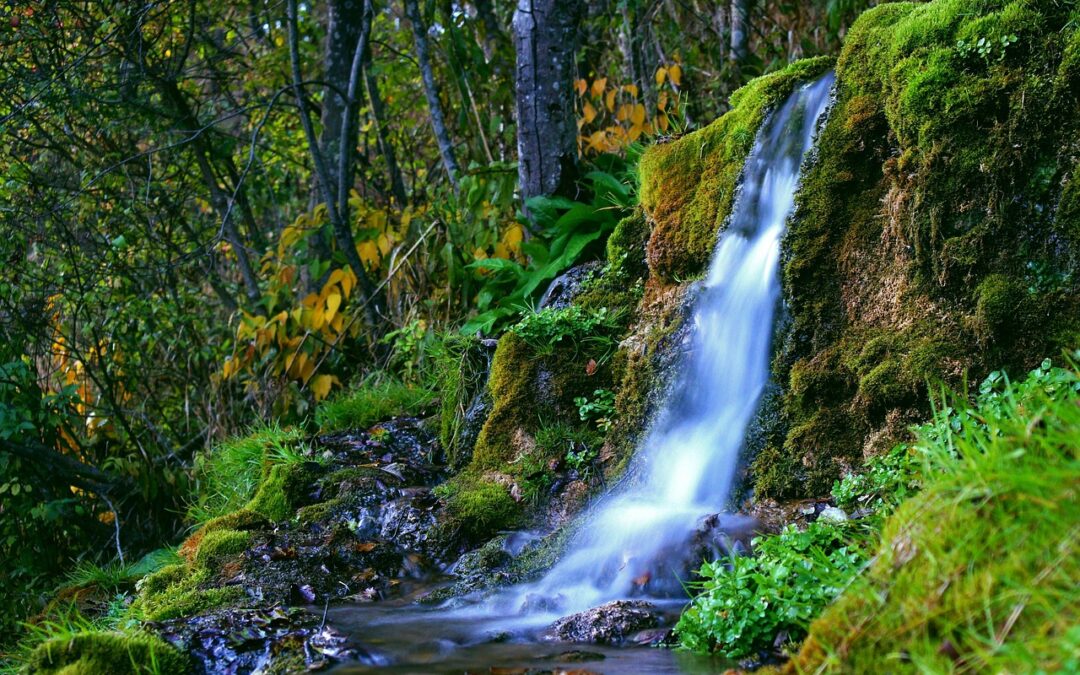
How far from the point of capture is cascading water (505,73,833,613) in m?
4.12

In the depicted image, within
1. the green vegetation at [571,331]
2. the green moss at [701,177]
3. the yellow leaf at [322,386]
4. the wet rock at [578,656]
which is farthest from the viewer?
the yellow leaf at [322,386]

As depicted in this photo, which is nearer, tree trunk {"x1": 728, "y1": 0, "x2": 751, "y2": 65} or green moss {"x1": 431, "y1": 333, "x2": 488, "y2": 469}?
green moss {"x1": 431, "y1": 333, "x2": 488, "y2": 469}

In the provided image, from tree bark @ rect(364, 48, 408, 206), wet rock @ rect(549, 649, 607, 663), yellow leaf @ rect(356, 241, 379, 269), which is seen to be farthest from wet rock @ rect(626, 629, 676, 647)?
tree bark @ rect(364, 48, 408, 206)

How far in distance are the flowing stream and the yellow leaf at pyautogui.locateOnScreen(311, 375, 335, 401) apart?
13.0 feet

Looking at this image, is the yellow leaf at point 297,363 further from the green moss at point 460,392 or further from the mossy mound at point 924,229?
the mossy mound at point 924,229

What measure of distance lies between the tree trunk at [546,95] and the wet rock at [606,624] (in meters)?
4.29

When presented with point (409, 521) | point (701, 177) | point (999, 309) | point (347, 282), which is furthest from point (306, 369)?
point (999, 309)

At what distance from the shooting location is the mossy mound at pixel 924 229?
393 cm

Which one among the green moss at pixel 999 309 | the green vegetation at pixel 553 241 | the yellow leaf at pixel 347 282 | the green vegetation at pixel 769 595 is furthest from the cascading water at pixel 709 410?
the yellow leaf at pixel 347 282

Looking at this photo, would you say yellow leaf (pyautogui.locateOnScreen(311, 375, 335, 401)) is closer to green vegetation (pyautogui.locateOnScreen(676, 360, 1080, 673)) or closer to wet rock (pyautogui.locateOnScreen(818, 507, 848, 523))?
wet rock (pyautogui.locateOnScreen(818, 507, 848, 523))

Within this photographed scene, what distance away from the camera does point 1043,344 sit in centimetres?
383

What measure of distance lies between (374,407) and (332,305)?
4.78ft

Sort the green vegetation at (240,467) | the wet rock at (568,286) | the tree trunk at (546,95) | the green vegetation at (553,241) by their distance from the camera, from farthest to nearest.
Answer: the tree trunk at (546,95)
the green vegetation at (553,241)
the green vegetation at (240,467)
the wet rock at (568,286)

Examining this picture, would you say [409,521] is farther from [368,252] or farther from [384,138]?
[384,138]
